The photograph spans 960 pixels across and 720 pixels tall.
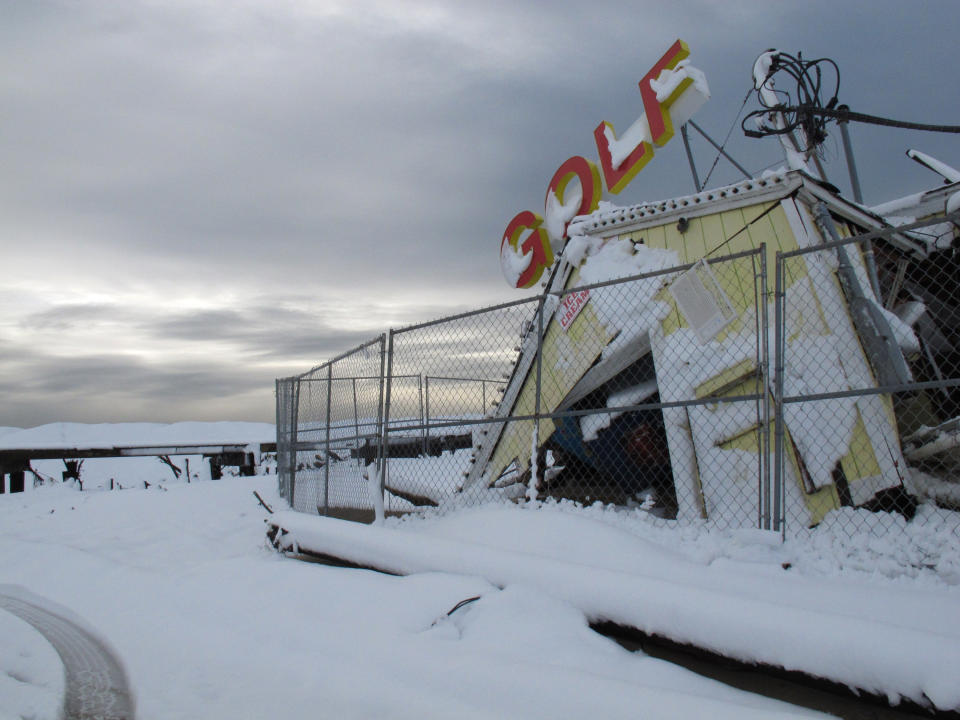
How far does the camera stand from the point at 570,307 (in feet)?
24.3

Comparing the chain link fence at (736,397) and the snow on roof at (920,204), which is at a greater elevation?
the snow on roof at (920,204)

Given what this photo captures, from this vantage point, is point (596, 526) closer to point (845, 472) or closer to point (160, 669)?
point (845, 472)

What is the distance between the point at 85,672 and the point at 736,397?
15.8 ft

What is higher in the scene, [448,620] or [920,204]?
[920,204]

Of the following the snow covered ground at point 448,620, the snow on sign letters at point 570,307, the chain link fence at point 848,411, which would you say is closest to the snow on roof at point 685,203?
the chain link fence at point 848,411

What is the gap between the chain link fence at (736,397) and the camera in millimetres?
5473

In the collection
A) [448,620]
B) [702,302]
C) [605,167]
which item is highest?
[605,167]

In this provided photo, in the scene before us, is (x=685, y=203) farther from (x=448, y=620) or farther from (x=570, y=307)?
Answer: (x=448, y=620)

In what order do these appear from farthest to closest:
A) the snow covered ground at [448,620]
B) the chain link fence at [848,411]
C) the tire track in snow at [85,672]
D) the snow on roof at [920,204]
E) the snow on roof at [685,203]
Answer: the snow on roof at [920,204] < the snow on roof at [685,203] < the chain link fence at [848,411] < the tire track in snow at [85,672] < the snow covered ground at [448,620]

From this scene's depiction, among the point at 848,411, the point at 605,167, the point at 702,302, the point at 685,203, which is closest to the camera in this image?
the point at 848,411

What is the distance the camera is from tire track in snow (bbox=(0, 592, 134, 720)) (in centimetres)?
304

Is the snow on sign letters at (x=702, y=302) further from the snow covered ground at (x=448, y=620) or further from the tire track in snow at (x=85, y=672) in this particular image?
the tire track in snow at (x=85, y=672)

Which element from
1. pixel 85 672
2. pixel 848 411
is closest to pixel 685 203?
pixel 848 411

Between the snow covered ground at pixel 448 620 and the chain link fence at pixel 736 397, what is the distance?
637mm
